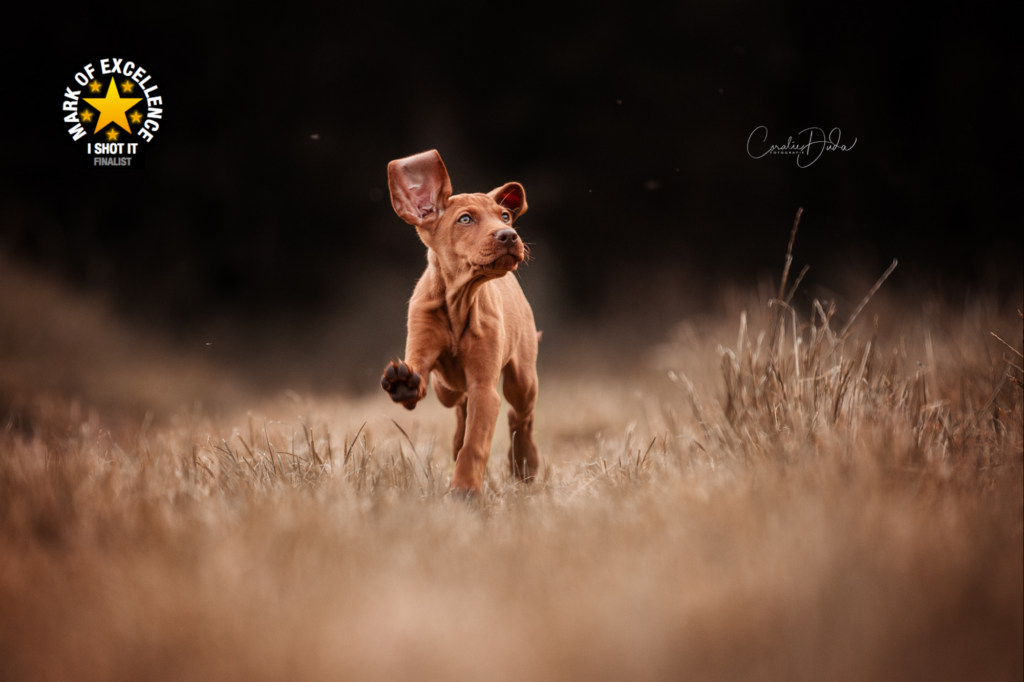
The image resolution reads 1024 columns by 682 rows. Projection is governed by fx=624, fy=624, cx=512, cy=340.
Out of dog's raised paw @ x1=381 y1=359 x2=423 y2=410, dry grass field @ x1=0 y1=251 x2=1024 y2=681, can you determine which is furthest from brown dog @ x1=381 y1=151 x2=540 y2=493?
dry grass field @ x1=0 y1=251 x2=1024 y2=681

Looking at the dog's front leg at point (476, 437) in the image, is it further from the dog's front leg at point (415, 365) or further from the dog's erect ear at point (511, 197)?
the dog's erect ear at point (511, 197)

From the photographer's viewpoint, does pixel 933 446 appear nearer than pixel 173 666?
No

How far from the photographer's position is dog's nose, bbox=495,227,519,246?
7.14 ft

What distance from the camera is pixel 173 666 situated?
46.7 inches

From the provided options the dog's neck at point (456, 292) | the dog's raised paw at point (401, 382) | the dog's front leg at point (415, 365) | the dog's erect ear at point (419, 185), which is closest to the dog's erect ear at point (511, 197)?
the dog's erect ear at point (419, 185)

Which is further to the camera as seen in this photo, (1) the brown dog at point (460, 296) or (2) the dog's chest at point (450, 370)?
(2) the dog's chest at point (450, 370)

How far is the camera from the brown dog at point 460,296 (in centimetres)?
223

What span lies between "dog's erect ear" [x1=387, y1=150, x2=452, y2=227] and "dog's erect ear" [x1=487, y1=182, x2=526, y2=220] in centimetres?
24

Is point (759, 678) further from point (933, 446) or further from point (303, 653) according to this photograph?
point (933, 446)

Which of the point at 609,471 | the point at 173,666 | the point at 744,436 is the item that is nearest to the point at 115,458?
the point at 173,666

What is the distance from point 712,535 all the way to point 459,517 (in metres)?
0.81

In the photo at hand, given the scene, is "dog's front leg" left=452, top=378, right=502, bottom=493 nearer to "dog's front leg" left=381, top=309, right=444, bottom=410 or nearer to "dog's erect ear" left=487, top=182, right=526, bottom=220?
"dog's front leg" left=381, top=309, right=444, bottom=410

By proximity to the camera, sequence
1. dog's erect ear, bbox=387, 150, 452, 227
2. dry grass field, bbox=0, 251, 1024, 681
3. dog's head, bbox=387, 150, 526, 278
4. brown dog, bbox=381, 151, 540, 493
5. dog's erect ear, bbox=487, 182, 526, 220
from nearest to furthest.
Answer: dry grass field, bbox=0, 251, 1024, 681 < brown dog, bbox=381, 151, 540, 493 < dog's head, bbox=387, 150, 526, 278 < dog's erect ear, bbox=387, 150, 452, 227 < dog's erect ear, bbox=487, 182, 526, 220

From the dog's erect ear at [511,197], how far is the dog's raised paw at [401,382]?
2.88 ft
